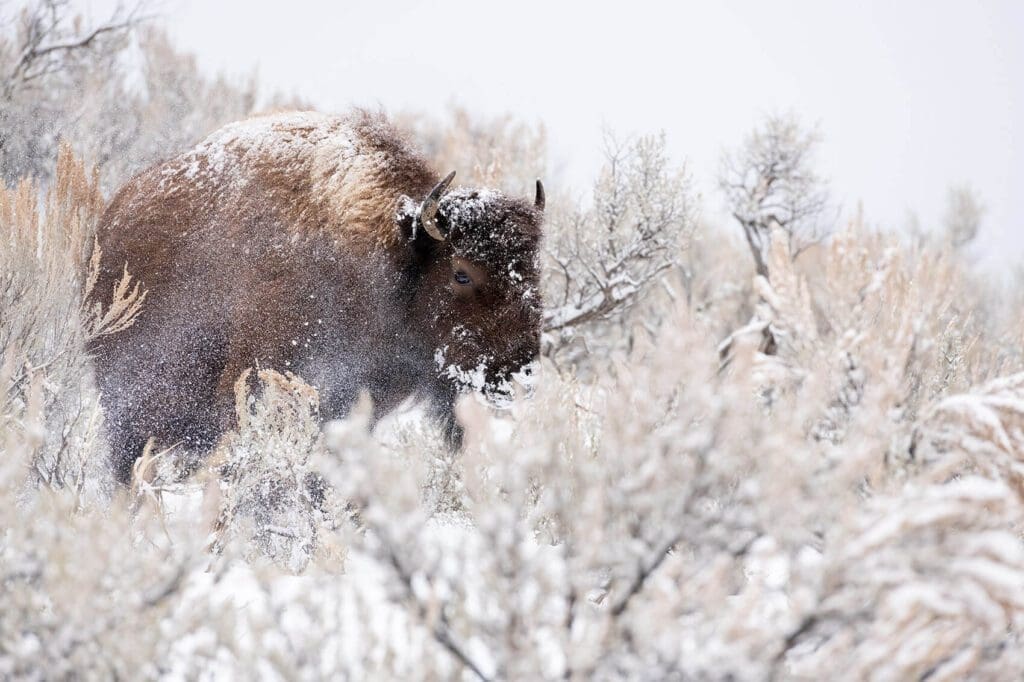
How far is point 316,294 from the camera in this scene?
3695 millimetres

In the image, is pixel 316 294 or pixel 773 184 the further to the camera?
pixel 773 184

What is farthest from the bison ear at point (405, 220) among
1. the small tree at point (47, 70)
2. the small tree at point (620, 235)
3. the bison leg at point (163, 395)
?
the small tree at point (47, 70)

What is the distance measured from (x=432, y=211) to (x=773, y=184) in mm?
6317

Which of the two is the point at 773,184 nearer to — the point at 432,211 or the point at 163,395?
the point at 432,211

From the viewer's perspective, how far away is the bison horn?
359cm

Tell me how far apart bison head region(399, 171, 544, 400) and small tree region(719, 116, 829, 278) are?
18.1 feet

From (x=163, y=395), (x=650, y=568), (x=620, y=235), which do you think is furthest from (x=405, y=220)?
(x=620, y=235)

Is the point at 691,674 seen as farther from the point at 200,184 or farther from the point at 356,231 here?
the point at 200,184

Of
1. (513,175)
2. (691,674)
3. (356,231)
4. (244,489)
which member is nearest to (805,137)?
(513,175)

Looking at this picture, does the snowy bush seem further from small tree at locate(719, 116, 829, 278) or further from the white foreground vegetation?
small tree at locate(719, 116, 829, 278)

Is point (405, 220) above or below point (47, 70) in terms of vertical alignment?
above

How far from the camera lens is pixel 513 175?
7.91 meters

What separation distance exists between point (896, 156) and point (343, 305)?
7850 inches

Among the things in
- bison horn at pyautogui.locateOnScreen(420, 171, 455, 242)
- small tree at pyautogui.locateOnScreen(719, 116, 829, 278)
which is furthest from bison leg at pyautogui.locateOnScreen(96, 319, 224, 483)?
small tree at pyautogui.locateOnScreen(719, 116, 829, 278)
